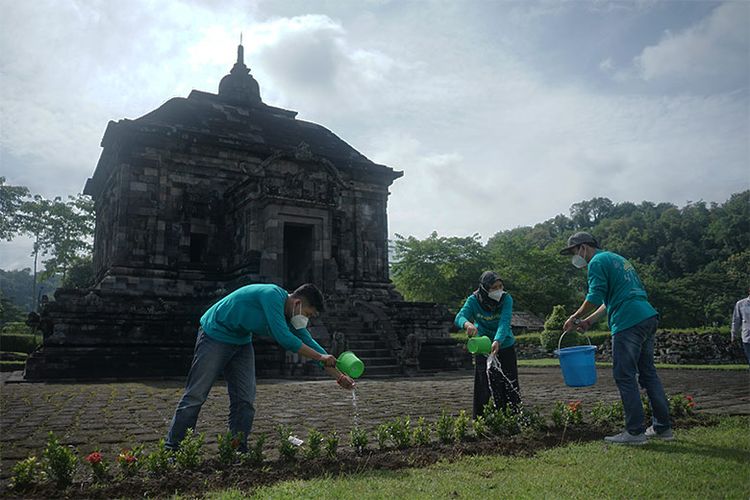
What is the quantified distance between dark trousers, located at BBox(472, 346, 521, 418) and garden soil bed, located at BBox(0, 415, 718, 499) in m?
0.63

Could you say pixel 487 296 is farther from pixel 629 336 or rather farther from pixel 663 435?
pixel 663 435

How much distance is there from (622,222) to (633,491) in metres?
88.7

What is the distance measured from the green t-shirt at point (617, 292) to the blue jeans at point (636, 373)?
10 cm

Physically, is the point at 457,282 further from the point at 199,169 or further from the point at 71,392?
the point at 71,392

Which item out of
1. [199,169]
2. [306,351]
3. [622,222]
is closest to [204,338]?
[306,351]

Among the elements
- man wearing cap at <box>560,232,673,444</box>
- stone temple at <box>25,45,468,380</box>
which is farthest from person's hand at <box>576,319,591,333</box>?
stone temple at <box>25,45,468,380</box>

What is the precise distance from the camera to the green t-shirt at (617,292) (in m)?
5.38

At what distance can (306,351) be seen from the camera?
4.68m

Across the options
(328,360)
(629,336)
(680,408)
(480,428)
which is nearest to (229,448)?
Answer: (328,360)

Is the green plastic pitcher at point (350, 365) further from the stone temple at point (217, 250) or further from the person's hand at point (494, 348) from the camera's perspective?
the stone temple at point (217, 250)

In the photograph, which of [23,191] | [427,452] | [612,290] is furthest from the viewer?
[23,191]

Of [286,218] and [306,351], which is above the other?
[286,218]

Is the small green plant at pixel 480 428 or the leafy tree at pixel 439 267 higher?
the leafy tree at pixel 439 267

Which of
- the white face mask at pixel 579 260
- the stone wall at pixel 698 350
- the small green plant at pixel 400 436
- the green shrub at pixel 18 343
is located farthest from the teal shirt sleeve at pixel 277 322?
the green shrub at pixel 18 343
